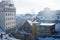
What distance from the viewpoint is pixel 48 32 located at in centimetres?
2464

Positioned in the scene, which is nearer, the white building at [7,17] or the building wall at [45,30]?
the building wall at [45,30]

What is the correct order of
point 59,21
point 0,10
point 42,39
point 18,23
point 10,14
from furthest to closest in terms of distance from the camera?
point 18,23 → point 10,14 → point 0,10 → point 59,21 → point 42,39

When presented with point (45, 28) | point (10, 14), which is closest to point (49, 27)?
point (45, 28)

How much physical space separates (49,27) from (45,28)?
670 mm

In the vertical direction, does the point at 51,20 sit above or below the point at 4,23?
above

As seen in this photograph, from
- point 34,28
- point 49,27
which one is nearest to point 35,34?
point 34,28

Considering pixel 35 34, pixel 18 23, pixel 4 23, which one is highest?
pixel 35 34

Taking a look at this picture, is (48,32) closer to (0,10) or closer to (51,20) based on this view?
(51,20)

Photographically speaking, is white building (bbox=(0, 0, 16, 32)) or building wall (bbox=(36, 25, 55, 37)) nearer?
building wall (bbox=(36, 25, 55, 37))

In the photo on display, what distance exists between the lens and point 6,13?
1935 inches

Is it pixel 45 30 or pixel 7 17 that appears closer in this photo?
pixel 45 30

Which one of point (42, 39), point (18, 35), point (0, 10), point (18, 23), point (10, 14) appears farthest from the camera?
point (18, 23)

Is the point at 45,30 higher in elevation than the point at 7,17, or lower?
higher

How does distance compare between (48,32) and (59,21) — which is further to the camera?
(59,21)
